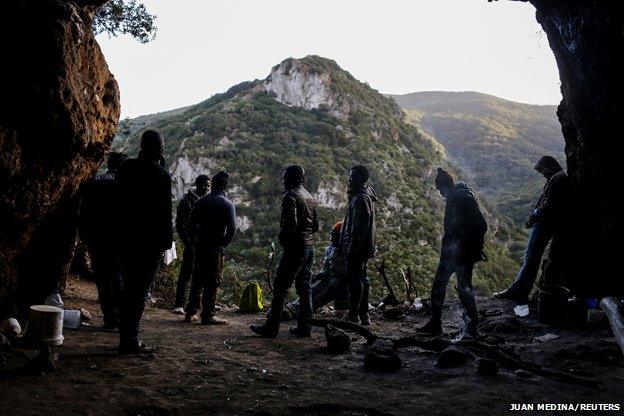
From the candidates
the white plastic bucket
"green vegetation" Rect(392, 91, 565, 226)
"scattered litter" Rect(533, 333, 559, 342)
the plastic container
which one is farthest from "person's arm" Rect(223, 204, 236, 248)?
"green vegetation" Rect(392, 91, 565, 226)

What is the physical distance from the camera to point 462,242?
16.4 feet

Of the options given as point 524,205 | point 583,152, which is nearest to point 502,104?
point 524,205

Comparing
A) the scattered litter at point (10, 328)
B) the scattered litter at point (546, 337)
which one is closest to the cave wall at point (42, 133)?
the scattered litter at point (10, 328)

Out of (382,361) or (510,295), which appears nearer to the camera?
(382,361)

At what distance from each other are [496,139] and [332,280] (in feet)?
279

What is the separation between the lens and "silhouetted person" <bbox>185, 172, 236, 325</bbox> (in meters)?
5.62

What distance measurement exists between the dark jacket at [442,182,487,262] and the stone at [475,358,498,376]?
5.37 feet

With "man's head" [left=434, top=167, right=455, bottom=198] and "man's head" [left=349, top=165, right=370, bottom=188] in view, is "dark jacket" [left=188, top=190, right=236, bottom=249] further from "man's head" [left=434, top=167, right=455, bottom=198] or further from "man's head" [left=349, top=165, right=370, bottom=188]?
"man's head" [left=434, top=167, right=455, bottom=198]

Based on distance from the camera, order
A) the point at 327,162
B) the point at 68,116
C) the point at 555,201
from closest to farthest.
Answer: the point at 68,116
the point at 555,201
the point at 327,162

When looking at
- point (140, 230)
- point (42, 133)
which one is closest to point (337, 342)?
point (140, 230)

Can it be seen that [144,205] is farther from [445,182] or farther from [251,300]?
[251,300]

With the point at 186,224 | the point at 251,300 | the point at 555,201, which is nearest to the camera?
the point at 555,201

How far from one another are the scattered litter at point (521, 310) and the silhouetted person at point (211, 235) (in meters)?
4.62

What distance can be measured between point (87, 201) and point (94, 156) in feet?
2.12
